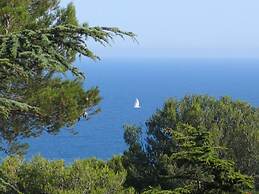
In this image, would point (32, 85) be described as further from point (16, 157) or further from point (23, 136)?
point (16, 157)

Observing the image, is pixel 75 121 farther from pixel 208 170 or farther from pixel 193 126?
pixel 208 170

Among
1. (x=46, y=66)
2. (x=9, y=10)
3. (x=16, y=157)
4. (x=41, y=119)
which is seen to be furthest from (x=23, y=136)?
(x=46, y=66)

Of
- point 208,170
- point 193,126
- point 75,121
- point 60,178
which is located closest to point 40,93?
point 75,121

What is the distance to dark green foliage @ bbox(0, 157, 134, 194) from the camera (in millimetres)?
12867

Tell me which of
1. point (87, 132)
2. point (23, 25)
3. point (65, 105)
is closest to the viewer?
point (23, 25)

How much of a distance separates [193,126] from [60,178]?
19.8ft

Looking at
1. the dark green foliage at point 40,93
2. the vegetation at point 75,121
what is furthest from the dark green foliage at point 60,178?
the dark green foliage at point 40,93

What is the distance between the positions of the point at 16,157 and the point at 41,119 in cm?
307

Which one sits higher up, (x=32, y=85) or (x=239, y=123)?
(x=32, y=85)

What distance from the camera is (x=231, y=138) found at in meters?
19.6

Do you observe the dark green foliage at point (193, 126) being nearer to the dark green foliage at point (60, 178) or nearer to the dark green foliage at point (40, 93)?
the dark green foliage at point (60, 178)

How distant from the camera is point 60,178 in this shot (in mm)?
13430

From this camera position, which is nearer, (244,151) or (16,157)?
(16,157)

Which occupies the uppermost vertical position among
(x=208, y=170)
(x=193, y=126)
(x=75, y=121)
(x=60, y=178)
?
(x=208, y=170)
